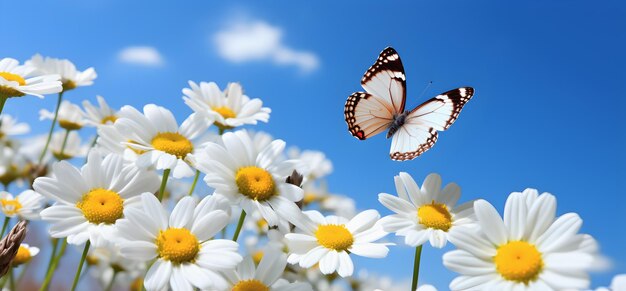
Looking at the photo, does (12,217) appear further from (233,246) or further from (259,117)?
(233,246)

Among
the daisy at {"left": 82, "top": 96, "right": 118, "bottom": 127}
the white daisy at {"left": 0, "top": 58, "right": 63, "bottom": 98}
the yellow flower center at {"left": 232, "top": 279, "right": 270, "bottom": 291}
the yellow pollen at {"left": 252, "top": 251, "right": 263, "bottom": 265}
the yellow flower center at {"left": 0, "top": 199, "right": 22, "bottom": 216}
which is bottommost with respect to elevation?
the yellow flower center at {"left": 232, "top": 279, "right": 270, "bottom": 291}

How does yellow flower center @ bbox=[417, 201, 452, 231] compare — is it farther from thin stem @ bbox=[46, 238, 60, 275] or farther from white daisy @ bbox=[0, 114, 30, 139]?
white daisy @ bbox=[0, 114, 30, 139]

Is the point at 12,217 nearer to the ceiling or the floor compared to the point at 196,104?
Answer: nearer to the floor

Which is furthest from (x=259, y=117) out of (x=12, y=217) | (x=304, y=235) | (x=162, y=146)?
(x=12, y=217)

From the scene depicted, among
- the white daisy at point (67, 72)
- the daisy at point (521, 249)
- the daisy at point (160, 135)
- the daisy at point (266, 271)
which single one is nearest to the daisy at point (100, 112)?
the white daisy at point (67, 72)

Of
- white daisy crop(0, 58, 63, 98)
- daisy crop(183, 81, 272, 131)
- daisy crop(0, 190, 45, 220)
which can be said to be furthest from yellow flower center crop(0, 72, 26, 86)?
daisy crop(0, 190, 45, 220)

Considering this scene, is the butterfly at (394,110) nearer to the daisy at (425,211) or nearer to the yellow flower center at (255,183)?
the daisy at (425,211)
